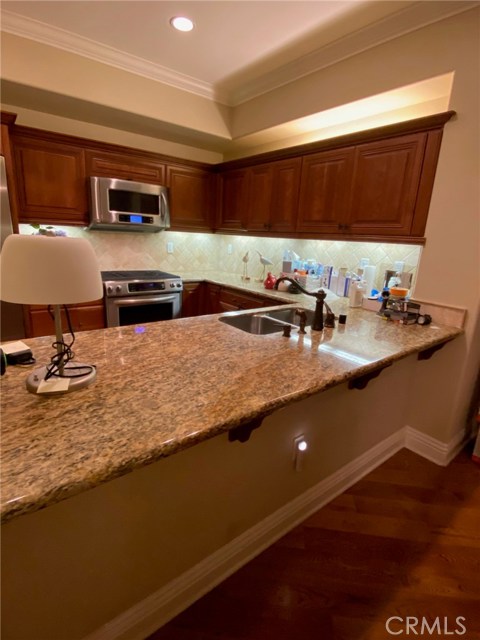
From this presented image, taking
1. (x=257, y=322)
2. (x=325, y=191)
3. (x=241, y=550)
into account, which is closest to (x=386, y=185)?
(x=325, y=191)

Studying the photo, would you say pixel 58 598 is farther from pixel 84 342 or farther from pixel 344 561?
pixel 344 561

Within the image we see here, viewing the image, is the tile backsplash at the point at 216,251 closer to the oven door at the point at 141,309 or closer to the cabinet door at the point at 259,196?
the cabinet door at the point at 259,196

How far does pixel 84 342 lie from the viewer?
4.53 ft

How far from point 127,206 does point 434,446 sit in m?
3.35

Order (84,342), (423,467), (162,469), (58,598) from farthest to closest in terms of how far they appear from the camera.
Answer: (423,467) < (84,342) < (162,469) < (58,598)

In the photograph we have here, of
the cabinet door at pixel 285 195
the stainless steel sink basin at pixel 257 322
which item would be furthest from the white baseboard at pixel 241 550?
the cabinet door at pixel 285 195

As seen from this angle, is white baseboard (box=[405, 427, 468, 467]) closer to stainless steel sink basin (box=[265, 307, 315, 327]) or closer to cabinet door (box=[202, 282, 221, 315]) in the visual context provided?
stainless steel sink basin (box=[265, 307, 315, 327])

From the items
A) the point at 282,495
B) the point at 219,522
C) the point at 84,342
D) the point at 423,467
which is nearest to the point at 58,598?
the point at 219,522

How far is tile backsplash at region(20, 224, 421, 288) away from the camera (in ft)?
8.85

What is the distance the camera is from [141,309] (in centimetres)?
323

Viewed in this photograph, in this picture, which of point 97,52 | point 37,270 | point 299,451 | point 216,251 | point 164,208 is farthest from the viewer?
point 216,251

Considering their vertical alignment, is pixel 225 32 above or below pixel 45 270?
above

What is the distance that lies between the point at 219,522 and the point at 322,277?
7.48 ft

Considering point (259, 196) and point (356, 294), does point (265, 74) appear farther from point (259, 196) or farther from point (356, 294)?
point (356, 294)
